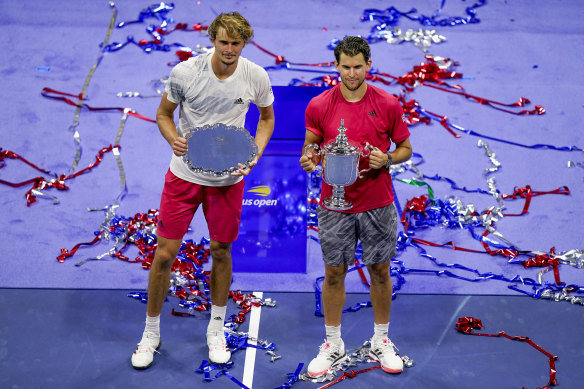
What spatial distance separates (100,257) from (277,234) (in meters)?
1.33

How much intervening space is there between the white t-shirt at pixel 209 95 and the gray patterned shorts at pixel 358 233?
24.7 inches

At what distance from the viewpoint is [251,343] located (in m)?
4.98

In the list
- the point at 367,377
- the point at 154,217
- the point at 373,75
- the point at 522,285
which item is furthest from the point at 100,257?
the point at 373,75

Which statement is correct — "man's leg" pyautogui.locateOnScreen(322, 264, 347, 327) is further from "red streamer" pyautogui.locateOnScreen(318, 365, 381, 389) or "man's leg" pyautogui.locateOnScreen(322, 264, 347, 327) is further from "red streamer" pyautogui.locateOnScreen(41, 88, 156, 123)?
"red streamer" pyautogui.locateOnScreen(41, 88, 156, 123)

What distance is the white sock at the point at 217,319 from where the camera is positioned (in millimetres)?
4879

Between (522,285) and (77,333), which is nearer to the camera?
(77,333)

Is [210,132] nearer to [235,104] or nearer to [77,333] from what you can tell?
[235,104]

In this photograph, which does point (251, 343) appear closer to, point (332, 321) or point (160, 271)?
point (332, 321)

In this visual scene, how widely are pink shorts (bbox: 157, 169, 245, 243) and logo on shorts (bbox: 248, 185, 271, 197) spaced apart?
0.93 metres

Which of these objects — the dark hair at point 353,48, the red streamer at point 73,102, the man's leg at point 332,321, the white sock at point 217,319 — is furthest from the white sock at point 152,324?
the red streamer at point 73,102

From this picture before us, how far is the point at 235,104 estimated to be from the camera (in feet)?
14.5

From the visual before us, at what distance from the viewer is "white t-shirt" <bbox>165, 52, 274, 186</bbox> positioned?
→ 14.3ft

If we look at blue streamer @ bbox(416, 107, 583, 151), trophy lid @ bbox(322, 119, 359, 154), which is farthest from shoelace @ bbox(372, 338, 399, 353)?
blue streamer @ bbox(416, 107, 583, 151)

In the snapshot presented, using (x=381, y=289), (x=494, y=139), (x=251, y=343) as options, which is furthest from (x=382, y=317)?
(x=494, y=139)
